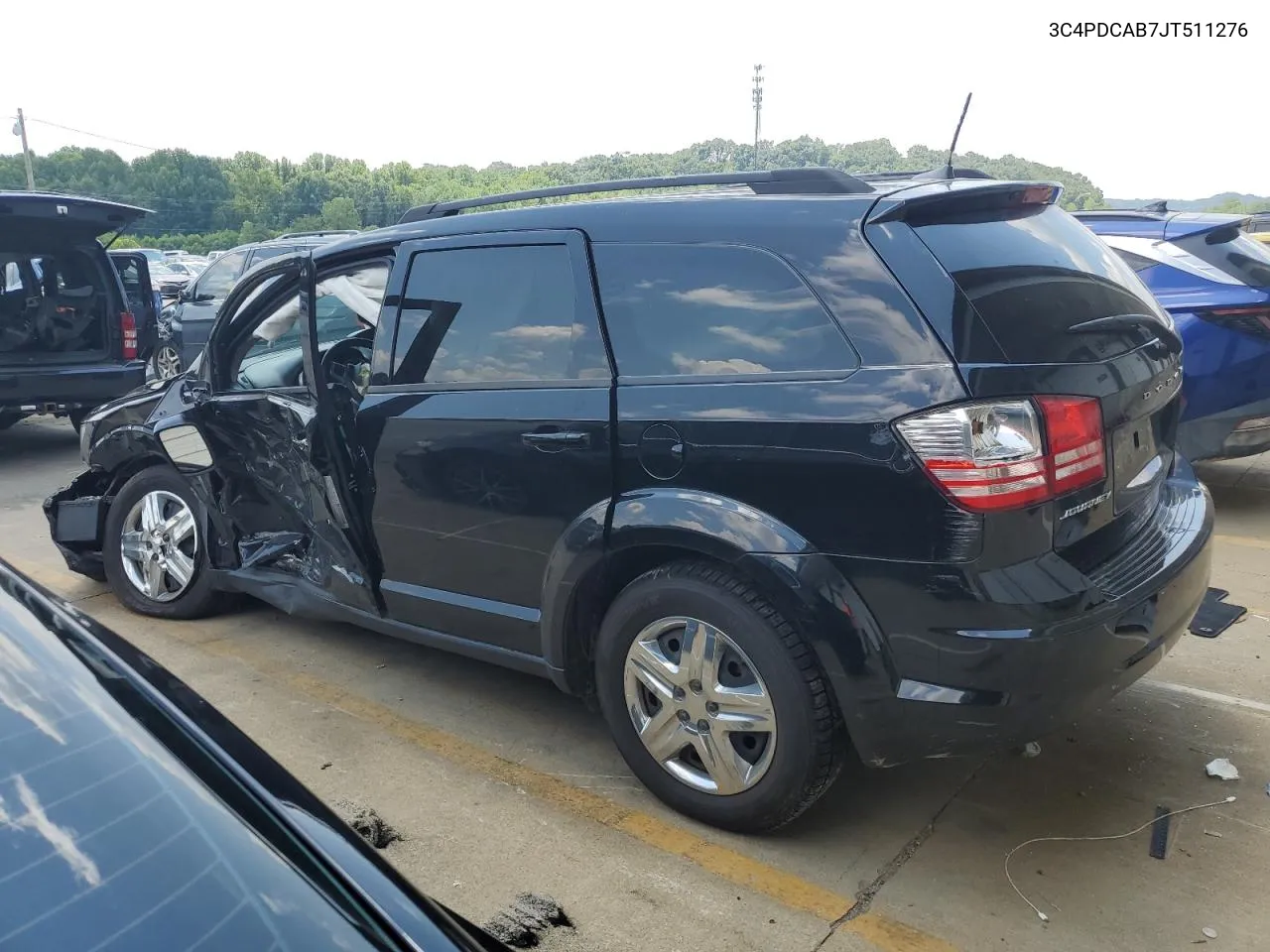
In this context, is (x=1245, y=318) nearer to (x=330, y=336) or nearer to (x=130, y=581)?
(x=330, y=336)

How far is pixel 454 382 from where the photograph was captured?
356cm

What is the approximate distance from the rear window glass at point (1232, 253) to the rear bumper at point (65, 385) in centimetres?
818

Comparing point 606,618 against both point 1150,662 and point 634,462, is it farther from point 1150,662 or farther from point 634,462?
point 1150,662

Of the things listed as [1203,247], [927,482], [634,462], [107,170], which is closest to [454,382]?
[634,462]

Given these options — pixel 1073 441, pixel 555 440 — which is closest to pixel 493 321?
pixel 555 440

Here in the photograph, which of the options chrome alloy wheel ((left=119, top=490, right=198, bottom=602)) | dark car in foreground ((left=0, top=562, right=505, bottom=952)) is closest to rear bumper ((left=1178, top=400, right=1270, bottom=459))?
chrome alloy wheel ((left=119, top=490, right=198, bottom=602))

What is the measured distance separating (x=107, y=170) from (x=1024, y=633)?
8077 cm

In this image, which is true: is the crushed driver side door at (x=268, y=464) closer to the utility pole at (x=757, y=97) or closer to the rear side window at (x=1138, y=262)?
the rear side window at (x=1138, y=262)

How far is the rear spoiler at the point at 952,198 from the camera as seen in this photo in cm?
280

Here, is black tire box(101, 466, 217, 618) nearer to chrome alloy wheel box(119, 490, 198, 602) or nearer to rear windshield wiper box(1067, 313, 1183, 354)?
chrome alloy wheel box(119, 490, 198, 602)

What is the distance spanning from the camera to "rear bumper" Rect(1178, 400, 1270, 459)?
233 inches

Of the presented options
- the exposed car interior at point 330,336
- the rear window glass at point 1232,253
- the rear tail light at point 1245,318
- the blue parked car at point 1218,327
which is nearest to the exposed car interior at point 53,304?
the exposed car interior at point 330,336

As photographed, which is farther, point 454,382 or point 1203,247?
point 1203,247

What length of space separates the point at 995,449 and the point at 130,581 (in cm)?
403
